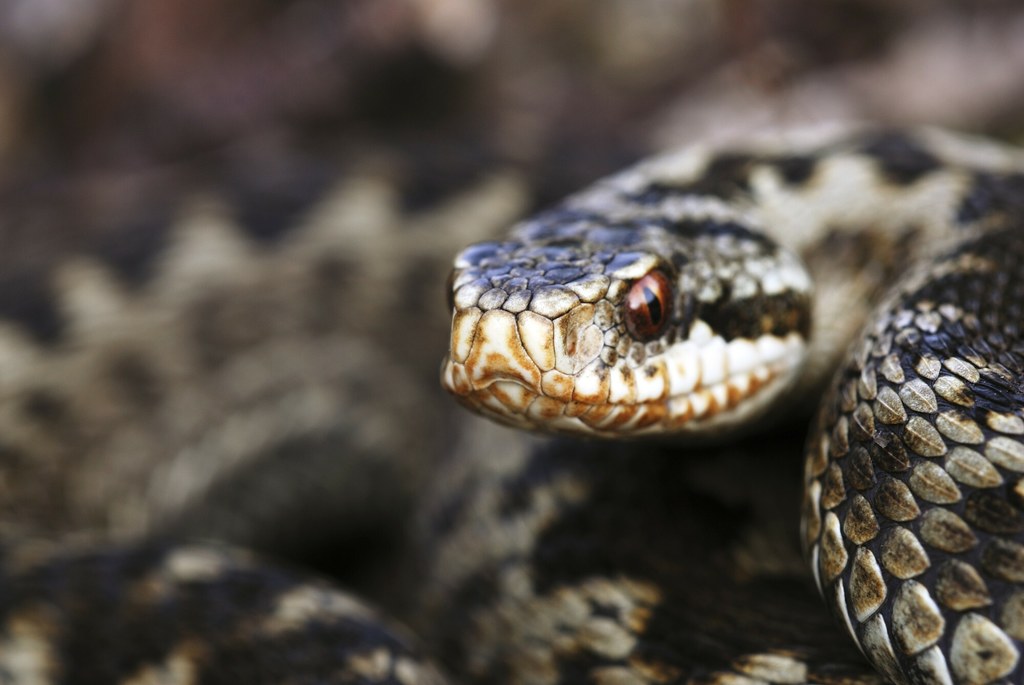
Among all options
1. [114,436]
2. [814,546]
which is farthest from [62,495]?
[814,546]

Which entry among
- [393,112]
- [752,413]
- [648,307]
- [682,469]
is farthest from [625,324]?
[393,112]

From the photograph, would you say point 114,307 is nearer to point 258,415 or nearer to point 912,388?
point 258,415

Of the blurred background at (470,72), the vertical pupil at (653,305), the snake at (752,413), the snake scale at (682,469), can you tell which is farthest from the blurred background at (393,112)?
the vertical pupil at (653,305)

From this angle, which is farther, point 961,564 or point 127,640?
point 127,640

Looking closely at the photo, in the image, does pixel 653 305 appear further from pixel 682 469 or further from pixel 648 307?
pixel 682 469

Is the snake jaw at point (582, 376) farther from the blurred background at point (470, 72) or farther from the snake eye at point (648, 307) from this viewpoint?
the blurred background at point (470, 72)

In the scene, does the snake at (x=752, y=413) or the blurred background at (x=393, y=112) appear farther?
the blurred background at (x=393, y=112)

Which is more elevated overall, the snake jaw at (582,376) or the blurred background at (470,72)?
the blurred background at (470,72)

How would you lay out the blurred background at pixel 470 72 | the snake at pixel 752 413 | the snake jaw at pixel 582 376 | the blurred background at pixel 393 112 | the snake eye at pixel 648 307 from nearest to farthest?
the snake at pixel 752 413 → the snake jaw at pixel 582 376 → the snake eye at pixel 648 307 → the blurred background at pixel 393 112 → the blurred background at pixel 470 72
